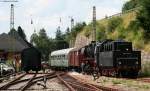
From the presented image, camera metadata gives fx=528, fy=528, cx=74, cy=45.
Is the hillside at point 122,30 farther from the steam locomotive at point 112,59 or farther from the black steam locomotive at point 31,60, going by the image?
the black steam locomotive at point 31,60

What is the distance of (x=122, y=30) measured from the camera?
235 feet

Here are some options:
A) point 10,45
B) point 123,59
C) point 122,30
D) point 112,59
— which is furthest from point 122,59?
point 10,45

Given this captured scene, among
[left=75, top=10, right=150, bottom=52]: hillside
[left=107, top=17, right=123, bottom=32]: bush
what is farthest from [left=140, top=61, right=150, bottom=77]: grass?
[left=107, top=17, right=123, bottom=32]: bush

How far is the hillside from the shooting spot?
198 ft

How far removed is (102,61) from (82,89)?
1753 centimetres

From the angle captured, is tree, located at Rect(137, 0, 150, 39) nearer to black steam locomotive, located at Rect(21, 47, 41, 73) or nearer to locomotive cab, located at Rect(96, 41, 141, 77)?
black steam locomotive, located at Rect(21, 47, 41, 73)

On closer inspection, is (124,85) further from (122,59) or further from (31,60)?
(31,60)

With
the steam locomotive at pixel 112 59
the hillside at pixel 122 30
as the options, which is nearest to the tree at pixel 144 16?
the hillside at pixel 122 30

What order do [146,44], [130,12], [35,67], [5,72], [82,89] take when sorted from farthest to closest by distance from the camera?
[130,12], [35,67], [146,44], [5,72], [82,89]

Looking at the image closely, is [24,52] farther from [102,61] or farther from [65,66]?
[102,61]

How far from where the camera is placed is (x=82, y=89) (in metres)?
27.7

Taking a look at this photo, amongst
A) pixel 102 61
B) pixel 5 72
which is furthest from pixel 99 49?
pixel 5 72

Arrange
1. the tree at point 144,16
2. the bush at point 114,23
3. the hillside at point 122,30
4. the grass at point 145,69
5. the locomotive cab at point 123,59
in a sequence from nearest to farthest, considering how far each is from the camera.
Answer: the locomotive cab at point 123,59
the grass at point 145,69
the tree at point 144,16
the hillside at point 122,30
the bush at point 114,23

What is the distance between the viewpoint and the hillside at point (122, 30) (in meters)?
60.4
